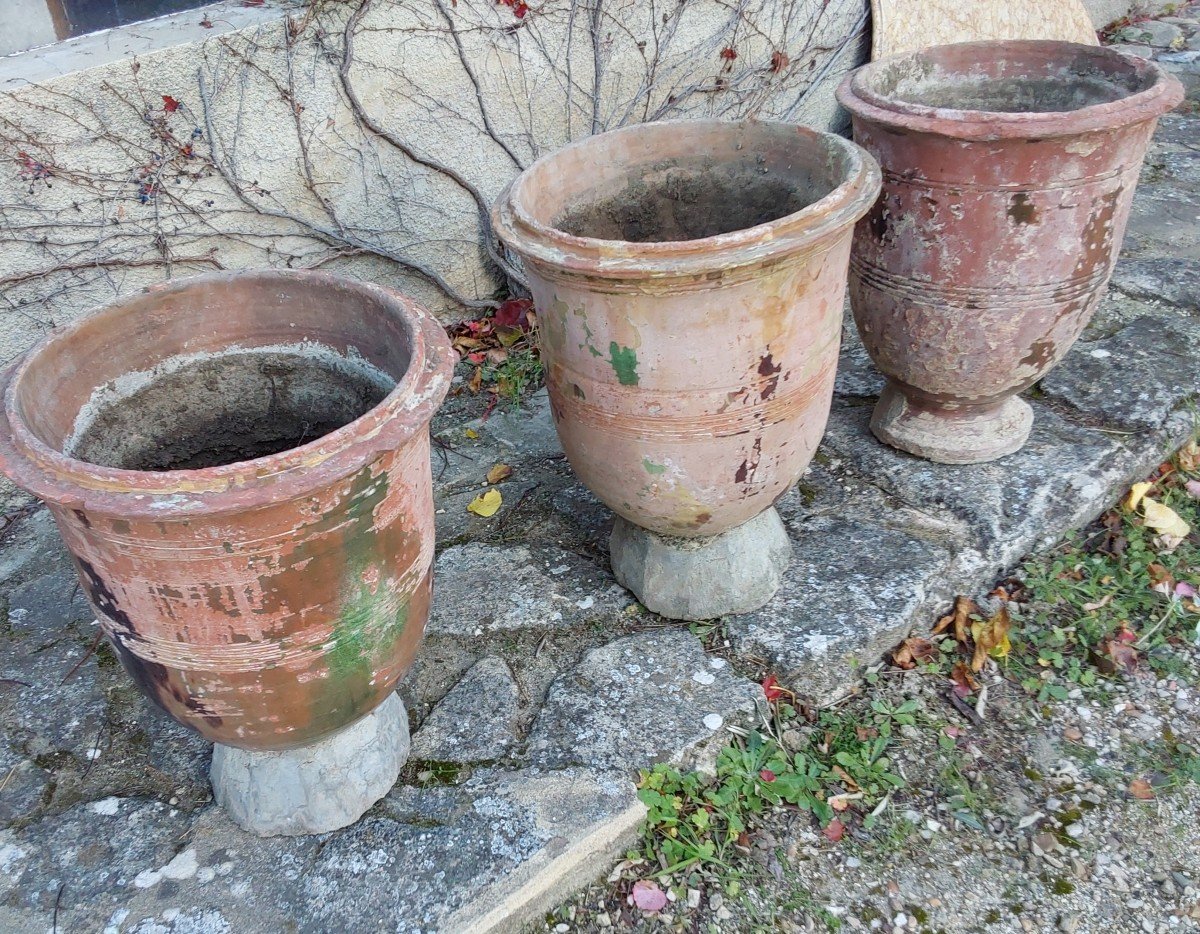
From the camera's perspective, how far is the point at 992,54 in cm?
266

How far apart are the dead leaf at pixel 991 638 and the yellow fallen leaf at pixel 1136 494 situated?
63 cm

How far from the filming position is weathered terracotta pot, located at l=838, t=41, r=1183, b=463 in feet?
7.04

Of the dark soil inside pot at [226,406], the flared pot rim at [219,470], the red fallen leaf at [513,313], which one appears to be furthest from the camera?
the red fallen leaf at [513,313]

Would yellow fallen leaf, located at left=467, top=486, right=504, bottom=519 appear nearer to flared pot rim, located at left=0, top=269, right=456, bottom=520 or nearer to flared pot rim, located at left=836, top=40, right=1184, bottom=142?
flared pot rim, located at left=0, top=269, right=456, bottom=520

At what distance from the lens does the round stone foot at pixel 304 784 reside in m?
1.88

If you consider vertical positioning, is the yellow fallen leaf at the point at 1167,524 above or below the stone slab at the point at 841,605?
below

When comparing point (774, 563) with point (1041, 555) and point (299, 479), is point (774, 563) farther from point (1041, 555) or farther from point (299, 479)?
point (299, 479)

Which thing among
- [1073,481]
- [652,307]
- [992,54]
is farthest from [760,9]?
[652,307]

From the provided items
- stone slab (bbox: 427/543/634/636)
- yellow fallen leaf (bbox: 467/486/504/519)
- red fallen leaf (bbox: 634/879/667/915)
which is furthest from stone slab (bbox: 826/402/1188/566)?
red fallen leaf (bbox: 634/879/667/915)

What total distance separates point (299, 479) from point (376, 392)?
519 mm

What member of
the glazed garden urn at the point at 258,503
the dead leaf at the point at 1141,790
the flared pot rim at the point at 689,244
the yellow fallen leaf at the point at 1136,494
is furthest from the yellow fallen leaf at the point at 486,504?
the yellow fallen leaf at the point at 1136,494

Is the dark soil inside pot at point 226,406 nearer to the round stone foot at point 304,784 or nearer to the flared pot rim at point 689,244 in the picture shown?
the flared pot rim at point 689,244

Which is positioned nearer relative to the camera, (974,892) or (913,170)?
(974,892)

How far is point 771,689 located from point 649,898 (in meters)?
0.56
